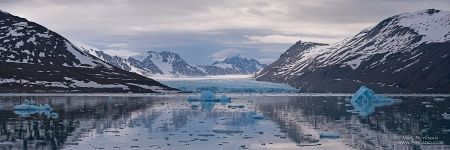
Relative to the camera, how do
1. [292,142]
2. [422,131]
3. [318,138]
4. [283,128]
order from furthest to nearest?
[283,128], [422,131], [318,138], [292,142]

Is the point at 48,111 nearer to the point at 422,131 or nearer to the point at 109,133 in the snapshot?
the point at 109,133

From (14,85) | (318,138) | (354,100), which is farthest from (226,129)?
(14,85)

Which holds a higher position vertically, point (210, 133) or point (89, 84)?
point (89, 84)

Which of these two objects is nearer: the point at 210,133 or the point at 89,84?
the point at 210,133

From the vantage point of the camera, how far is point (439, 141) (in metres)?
42.1

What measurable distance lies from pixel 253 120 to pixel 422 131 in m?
18.8

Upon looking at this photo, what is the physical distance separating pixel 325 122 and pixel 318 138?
16572 millimetres

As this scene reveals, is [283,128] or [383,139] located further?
[283,128]

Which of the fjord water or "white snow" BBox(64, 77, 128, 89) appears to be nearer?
the fjord water

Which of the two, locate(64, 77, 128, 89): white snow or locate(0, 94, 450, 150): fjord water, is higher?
locate(64, 77, 128, 89): white snow

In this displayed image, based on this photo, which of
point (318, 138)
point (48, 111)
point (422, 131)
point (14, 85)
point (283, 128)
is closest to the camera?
point (318, 138)

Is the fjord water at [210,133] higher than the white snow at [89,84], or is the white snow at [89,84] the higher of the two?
the white snow at [89,84]

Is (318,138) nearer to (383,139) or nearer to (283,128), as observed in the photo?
(383,139)

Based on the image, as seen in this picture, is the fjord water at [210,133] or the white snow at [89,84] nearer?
the fjord water at [210,133]
